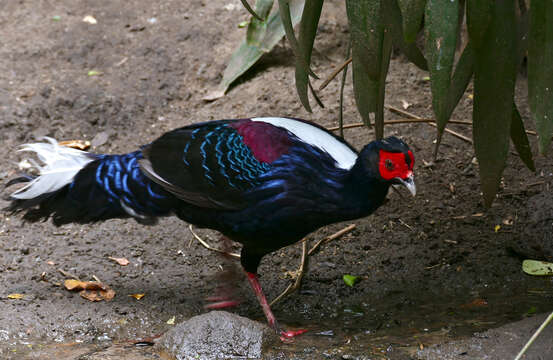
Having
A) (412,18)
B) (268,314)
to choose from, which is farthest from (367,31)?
(268,314)

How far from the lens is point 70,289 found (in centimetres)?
365

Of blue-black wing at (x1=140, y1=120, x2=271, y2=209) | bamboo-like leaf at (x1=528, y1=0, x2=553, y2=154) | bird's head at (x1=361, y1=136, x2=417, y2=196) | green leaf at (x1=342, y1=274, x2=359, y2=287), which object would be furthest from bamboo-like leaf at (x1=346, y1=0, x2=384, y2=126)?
green leaf at (x1=342, y1=274, x2=359, y2=287)

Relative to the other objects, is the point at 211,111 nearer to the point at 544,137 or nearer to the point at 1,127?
the point at 1,127

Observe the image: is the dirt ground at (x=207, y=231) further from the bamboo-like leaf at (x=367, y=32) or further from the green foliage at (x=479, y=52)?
the bamboo-like leaf at (x=367, y=32)

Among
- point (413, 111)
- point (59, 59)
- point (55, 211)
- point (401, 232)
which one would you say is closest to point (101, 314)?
point (55, 211)

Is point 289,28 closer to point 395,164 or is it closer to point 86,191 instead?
point 395,164

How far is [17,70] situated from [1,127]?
69 centimetres

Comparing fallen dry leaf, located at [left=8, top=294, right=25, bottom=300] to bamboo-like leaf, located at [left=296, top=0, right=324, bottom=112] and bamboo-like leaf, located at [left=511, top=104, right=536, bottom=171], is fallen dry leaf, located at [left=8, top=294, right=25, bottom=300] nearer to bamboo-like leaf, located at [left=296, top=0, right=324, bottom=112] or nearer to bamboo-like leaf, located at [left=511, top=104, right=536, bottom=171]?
bamboo-like leaf, located at [left=296, top=0, right=324, bottom=112]

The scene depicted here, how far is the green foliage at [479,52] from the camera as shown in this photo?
2.45m

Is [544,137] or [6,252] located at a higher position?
[544,137]

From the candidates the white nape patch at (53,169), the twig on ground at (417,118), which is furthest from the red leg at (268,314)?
the twig on ground at (417,118)

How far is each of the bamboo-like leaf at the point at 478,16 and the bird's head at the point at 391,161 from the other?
2.32ft

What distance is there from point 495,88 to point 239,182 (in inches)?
48.4

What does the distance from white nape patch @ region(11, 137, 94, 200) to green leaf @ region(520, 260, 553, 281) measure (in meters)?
2.36
